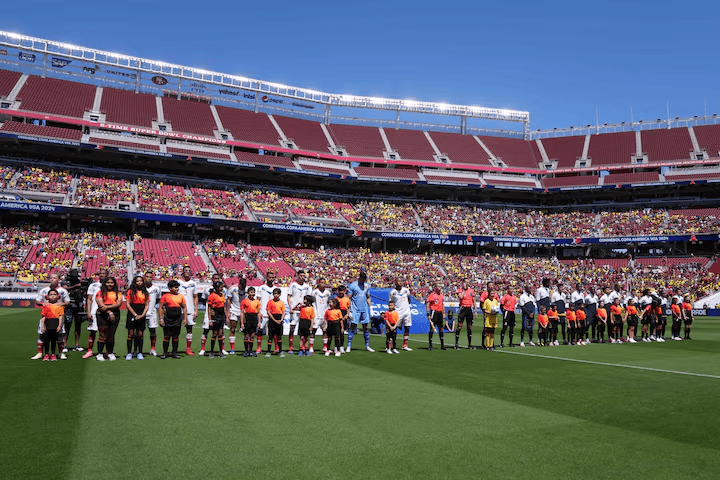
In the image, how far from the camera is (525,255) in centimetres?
6100

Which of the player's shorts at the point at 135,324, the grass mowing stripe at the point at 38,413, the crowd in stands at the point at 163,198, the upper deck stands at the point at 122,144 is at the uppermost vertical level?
the upper deck stands at the point at 122,144

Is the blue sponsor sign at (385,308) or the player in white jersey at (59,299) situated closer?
the player in white jersey at (59,299)

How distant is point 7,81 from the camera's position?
52.1m

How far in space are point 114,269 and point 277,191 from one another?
2170 cm

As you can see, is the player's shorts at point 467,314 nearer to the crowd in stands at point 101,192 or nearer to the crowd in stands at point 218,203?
the crowd in stands at point 218,203

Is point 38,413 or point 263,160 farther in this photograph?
point 263,160

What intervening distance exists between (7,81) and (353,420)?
59.6 metres

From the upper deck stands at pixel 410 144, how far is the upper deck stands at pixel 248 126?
15029 mm

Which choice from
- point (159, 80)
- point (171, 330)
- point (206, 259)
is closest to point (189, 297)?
point (171, 330)

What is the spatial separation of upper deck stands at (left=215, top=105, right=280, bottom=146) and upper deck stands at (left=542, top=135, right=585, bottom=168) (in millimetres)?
35143

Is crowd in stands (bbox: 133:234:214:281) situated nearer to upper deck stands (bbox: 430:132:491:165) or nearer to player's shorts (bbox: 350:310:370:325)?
player's shorts (bbox: 350:310:370:325)

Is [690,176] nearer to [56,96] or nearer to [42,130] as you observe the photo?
[42,130]

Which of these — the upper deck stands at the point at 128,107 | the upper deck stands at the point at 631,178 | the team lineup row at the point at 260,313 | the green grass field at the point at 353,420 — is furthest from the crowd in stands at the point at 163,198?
the upper deck stands at the point at 631,178

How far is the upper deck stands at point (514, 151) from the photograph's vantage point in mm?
67062
